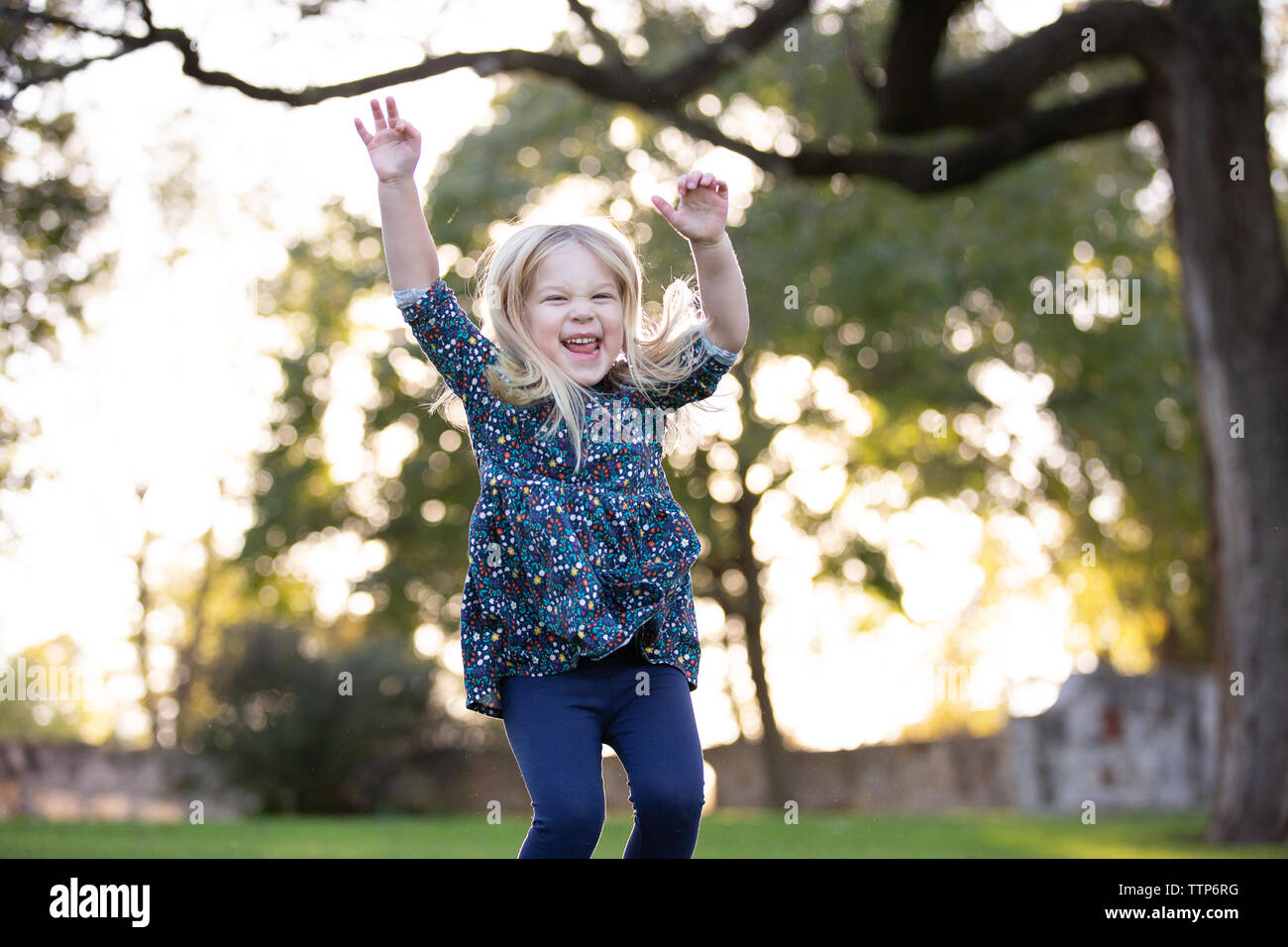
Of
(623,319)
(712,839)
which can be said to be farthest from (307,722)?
(623,319)

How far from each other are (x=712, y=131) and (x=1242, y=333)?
3421 millimetres

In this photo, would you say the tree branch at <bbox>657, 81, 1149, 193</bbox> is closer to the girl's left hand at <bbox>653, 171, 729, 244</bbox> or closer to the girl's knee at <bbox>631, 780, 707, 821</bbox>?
the girl's left hand at <bbox>653, 171, 729, 244</bbox>

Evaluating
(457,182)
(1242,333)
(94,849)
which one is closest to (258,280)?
(457,182)

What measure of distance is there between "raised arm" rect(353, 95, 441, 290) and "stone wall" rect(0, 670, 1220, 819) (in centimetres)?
740

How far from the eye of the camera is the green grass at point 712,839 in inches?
294

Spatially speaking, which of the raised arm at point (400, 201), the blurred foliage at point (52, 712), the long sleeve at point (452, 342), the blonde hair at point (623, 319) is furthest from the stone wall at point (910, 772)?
A: the raised arm at point (400, 201)

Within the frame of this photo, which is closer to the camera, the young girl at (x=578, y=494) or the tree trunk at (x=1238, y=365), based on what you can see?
the young girl at (x=578, y=494)

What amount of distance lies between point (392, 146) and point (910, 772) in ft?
49.1

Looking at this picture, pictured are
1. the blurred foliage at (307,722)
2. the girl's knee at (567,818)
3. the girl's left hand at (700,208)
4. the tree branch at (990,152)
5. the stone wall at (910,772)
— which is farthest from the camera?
the blurred foliage at (307,722)

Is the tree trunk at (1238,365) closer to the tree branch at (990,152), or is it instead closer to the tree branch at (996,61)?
the tree branch at (996,61)

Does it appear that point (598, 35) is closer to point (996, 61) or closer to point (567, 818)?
point (996, 61)

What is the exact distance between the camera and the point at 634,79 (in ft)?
28.2

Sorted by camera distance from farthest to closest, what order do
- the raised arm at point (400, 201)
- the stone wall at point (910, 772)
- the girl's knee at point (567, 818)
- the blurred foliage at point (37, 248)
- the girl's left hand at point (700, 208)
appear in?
the stone wall at point (910, 772) < the blurred foliage at point (37, 248) < the girl's left hand at point (700, 208) < the raised arm at point (400, 201) < the girl's knee at point (567, 818)

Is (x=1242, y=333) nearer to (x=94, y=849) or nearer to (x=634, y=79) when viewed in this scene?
(x=634, y=79)
